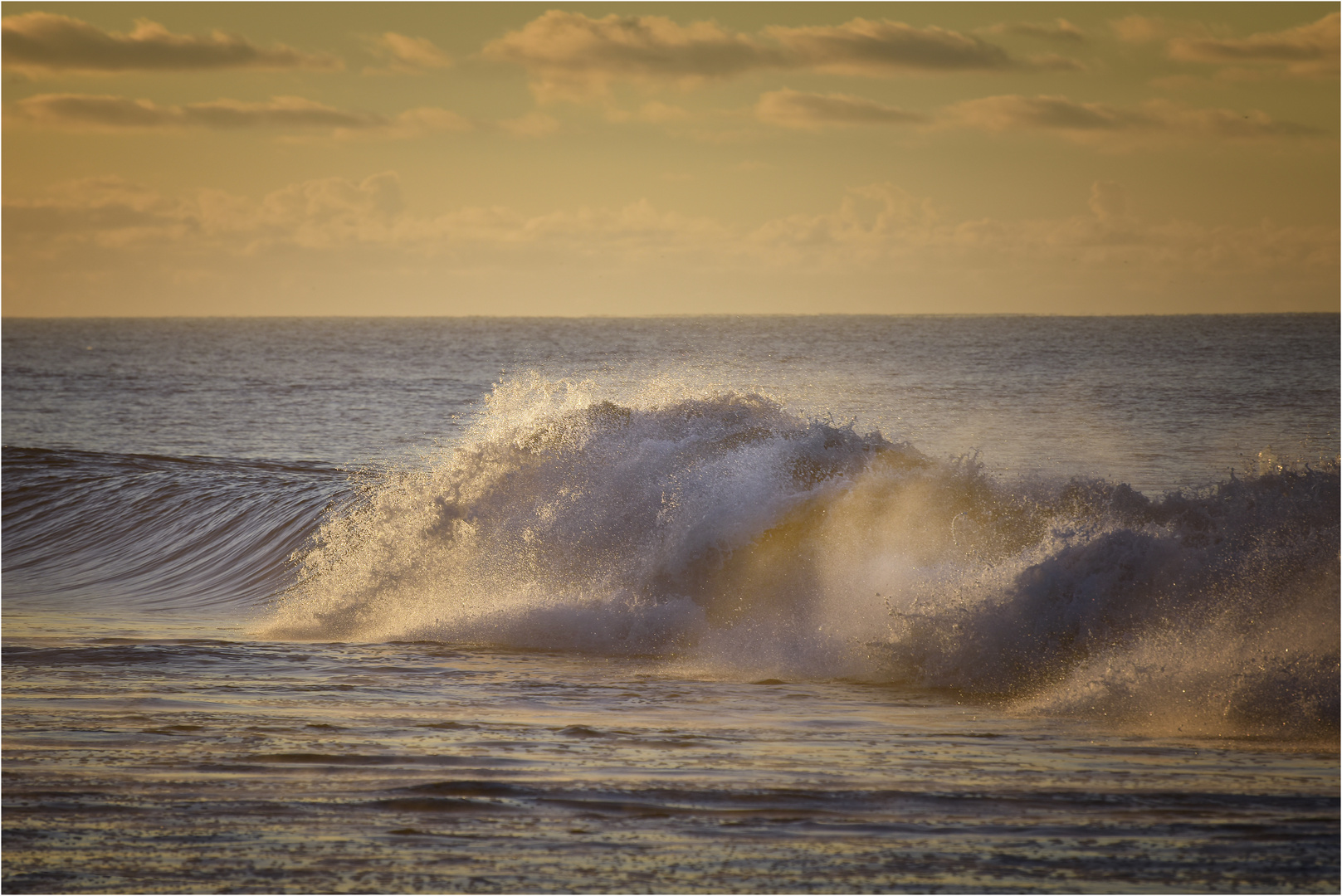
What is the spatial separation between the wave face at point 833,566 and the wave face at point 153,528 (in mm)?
1953

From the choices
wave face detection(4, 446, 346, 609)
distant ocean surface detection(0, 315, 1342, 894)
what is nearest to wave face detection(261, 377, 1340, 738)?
distant ocean surface detection(0, 315, 1342, 894)

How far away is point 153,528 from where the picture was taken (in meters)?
18.0

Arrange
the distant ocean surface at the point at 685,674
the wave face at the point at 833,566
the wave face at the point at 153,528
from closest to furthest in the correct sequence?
the distant ocean surface at the point at 685,674, the wave face at the point at 833,566, the wave face at the point at 153,528

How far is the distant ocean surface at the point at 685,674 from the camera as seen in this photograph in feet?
18.3

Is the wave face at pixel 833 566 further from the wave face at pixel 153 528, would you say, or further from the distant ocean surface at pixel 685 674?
the wave face at pixel 153 528

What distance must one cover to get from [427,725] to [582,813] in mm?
2072

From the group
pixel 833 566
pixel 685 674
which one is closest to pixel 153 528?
pixel 685 674

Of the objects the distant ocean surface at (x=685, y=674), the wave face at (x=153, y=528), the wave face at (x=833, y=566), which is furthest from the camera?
the wave face at (x=153, y=528)

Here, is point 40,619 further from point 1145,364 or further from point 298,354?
point 298,354

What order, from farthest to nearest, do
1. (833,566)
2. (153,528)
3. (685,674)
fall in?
(153,528) < (833,566) < (685,674)

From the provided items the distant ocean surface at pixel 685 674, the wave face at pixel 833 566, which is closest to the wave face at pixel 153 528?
the distant ocean surface at pixel 685 674

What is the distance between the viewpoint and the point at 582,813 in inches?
237

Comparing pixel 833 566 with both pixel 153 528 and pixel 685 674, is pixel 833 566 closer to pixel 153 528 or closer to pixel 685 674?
pixel 685 674

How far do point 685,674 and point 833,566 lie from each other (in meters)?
1.84
